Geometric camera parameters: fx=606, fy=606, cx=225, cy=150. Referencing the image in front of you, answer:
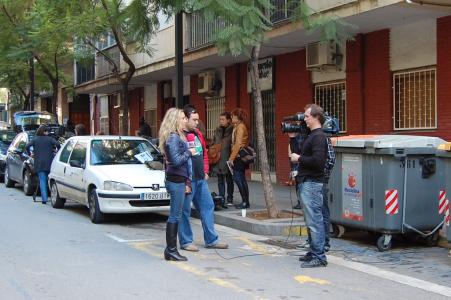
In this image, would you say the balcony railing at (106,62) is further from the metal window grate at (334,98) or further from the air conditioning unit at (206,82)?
the metal window grate at (334,98)

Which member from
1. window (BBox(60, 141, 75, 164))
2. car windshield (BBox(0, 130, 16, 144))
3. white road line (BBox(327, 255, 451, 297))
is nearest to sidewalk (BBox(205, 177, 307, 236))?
white road line (BBox(327, 255, 451, 297))

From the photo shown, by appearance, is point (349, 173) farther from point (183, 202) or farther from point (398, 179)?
point (183, 202)

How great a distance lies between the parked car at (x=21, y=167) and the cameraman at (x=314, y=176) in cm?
892

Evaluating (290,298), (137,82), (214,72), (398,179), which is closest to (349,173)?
(398,179)

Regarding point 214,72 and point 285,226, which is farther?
point 214,72

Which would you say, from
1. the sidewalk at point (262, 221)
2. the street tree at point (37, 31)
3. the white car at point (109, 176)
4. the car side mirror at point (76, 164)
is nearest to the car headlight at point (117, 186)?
the white car at point (109, 176)

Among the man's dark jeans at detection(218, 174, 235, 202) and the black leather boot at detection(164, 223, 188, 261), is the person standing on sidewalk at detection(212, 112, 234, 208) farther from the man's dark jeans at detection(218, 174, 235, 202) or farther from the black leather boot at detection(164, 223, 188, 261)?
the black leather boot at detection(164, 223, 188, 261)

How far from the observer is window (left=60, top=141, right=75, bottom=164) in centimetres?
1199

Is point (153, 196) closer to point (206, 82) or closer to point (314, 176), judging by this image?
point (314, 176)

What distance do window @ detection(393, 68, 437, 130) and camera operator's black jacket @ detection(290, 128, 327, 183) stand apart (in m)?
5.54

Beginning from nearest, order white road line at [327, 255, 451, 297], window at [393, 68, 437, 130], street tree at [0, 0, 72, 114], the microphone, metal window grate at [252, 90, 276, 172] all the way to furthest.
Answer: white road line at [327, 255, 451, 297] → the microphone → window at [393, 68, 437, 130] → metal window grate at [252, 90, 276, 172] → street tree at [0, 0, 72, 114]

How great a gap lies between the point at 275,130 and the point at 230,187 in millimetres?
5161

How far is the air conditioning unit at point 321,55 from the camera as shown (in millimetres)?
13523

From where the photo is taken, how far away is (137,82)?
24.2 meters
